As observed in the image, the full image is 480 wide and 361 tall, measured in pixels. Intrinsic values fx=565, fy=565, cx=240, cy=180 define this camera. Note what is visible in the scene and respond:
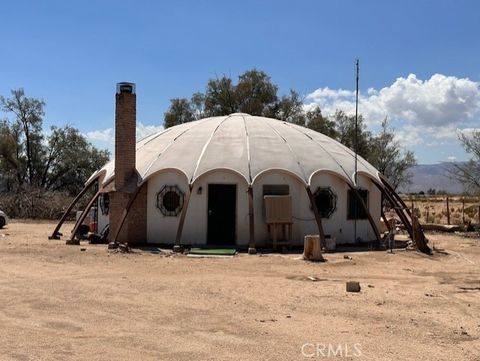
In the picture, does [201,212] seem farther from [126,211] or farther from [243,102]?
[243,102]

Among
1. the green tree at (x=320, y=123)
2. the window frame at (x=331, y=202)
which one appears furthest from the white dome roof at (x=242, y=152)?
the green tree at (x=320, y=123)

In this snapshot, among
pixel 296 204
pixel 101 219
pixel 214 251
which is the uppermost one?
pixel 296 204

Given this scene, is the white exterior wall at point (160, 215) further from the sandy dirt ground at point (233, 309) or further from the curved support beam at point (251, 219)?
the sandy dirt ground at point (233, 309)

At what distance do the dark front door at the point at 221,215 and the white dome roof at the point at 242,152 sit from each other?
937 mm

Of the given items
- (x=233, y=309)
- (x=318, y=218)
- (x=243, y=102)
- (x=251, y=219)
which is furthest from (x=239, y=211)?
(x=243, y=102)

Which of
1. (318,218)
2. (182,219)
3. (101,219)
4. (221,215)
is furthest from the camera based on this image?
(101,219)

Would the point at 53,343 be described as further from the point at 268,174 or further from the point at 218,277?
the point at 268,174

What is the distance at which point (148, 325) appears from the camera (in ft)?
26.0

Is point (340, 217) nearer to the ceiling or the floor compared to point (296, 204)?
nearer to the floor

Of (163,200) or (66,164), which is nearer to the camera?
(163,200)

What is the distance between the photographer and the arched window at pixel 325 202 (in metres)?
19.5

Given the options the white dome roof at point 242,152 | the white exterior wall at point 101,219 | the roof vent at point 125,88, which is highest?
the roof vent at point 125,88

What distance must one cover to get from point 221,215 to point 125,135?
4.24 metres

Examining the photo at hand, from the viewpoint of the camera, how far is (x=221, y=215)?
19.1m
